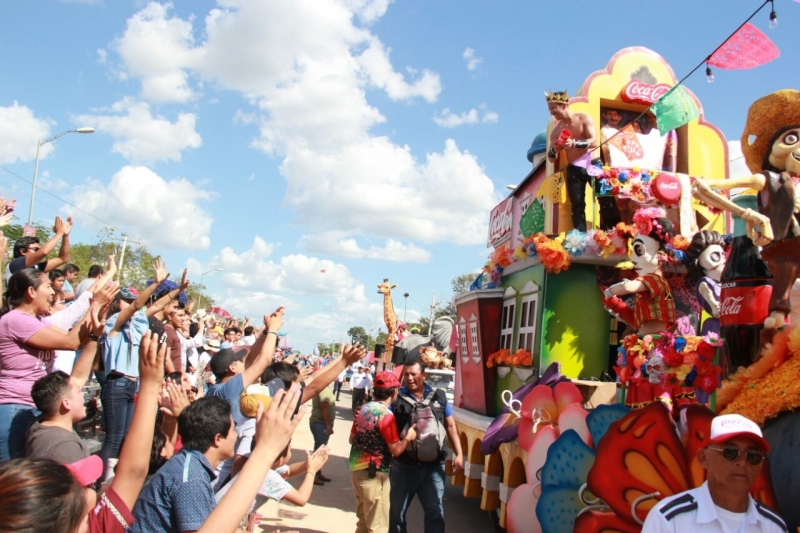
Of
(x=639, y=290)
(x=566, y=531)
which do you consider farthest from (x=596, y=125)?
(x=566, y=531)

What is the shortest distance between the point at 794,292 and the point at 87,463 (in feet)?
11.0

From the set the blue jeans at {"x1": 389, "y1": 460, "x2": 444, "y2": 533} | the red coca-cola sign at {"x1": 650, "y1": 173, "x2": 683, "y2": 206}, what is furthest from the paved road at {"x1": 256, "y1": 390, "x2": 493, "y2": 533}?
the red coca-cola sign at {"x1": 650, "y1": 173, "x2": 683, "y2": 206}

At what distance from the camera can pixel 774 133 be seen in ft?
12.3

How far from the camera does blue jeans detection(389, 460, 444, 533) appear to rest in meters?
4.96

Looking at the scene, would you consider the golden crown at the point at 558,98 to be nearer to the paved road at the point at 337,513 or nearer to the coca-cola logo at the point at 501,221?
the coca-cola logo at the point at 501,221

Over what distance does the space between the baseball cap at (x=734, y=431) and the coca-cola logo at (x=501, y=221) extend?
720 centimetres

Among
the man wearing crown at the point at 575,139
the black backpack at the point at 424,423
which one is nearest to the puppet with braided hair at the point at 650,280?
the man wearing crown at the point at 575,139

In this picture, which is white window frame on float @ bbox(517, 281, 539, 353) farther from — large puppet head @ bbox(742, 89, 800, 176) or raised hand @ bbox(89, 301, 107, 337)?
raised hand @ bbox(89, 301, 107, 337)

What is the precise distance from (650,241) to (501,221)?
417 centimetres

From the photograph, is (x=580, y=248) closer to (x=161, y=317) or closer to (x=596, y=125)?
(x=596, y=125)

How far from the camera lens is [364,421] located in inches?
203

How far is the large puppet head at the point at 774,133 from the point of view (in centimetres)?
362

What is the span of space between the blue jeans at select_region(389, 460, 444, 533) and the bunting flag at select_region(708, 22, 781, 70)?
3.59 m

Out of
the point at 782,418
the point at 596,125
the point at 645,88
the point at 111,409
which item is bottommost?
the point at 111,409
